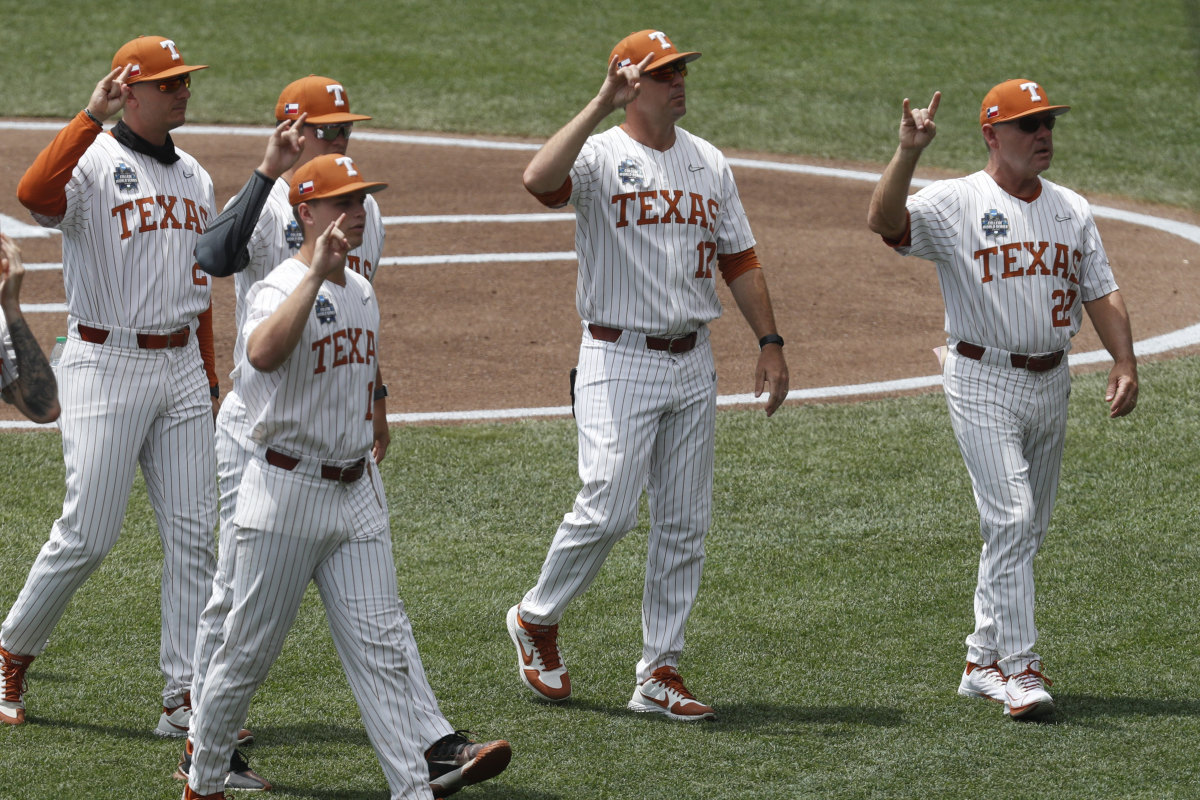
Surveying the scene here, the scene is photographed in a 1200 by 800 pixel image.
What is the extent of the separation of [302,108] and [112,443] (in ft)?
4.01

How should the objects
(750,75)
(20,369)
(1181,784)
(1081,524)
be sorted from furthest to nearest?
1. (750,75)
2. (1081,524)
3. (1181,784)
4. (20,369)

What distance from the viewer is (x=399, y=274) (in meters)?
11.3

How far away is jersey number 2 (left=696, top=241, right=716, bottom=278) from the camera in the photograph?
5242mm

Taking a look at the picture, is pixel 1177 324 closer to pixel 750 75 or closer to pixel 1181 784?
pixel 1181 784

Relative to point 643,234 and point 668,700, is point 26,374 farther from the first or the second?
point 668,700

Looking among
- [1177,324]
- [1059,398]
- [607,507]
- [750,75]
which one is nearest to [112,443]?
[607,507]

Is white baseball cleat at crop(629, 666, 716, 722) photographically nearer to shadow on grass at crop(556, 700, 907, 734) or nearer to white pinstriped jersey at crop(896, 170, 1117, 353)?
shadow on grass at crop(556, 700, 907, 734)

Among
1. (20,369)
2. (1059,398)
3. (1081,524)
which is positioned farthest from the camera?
(1081,524)

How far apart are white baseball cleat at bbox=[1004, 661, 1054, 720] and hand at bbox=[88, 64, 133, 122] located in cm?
336

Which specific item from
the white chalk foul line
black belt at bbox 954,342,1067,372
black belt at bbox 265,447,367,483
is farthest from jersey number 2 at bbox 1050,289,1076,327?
black belt at bbox 265,447,367,483

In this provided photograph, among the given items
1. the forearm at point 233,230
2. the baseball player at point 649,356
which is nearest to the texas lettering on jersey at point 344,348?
the forearm at point 233,230

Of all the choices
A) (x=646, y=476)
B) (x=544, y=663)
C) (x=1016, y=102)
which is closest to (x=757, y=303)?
(x=646, y=476)

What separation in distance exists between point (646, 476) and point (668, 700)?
2.46 feet

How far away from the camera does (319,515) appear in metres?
4.16
